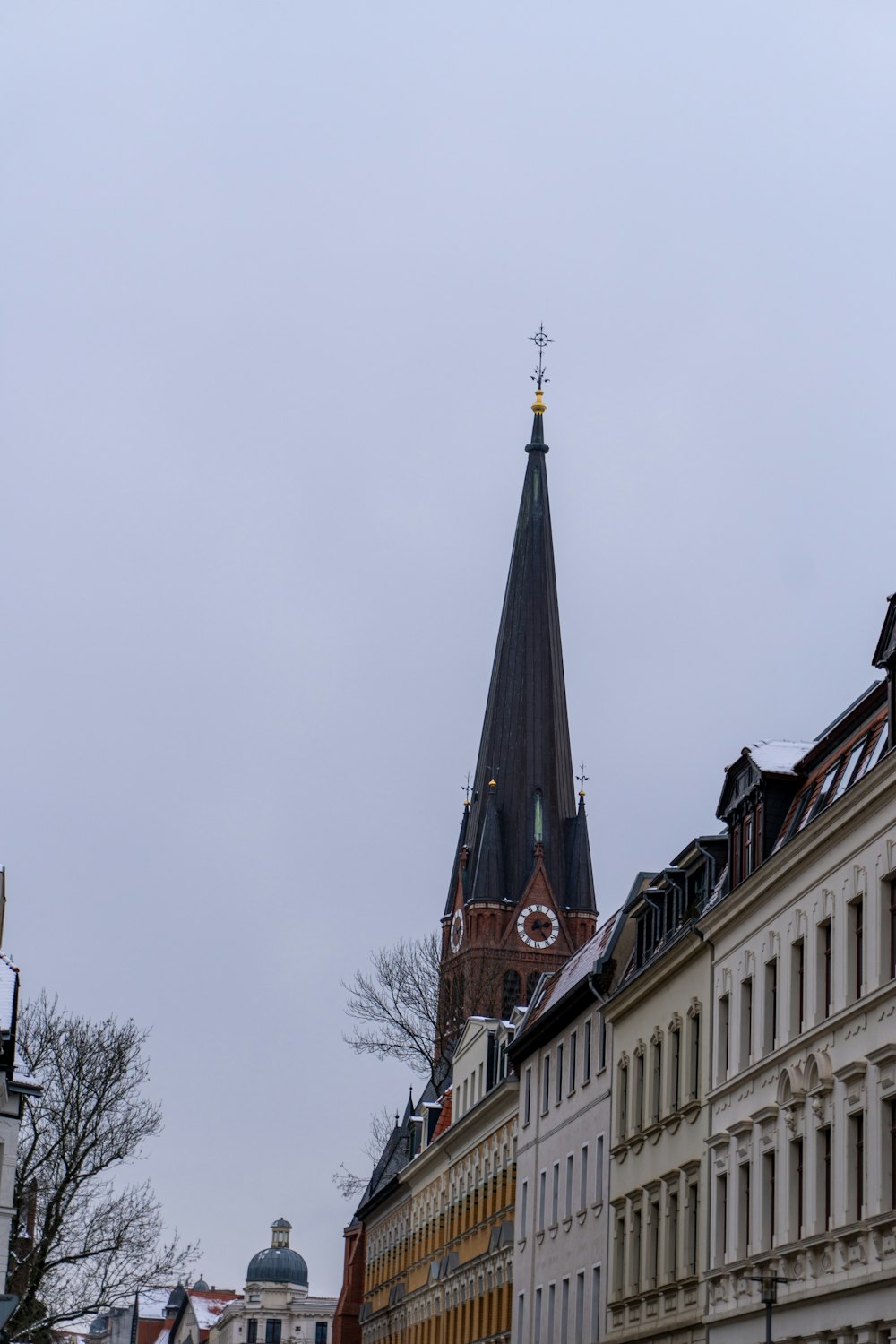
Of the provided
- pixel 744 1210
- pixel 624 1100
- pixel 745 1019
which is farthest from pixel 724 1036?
pixel 624 1100

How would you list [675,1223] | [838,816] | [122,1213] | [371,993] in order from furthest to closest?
[371,993] → [122,1213] → [675,1223] → [838,816]

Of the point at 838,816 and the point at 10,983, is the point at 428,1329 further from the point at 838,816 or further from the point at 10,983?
the point at 838,816

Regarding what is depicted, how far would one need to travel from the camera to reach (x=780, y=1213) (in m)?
34.9

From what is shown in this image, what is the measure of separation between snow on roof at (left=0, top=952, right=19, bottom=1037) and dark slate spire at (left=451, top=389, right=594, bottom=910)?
9525 centimetres

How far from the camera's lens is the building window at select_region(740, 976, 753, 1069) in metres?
38.6

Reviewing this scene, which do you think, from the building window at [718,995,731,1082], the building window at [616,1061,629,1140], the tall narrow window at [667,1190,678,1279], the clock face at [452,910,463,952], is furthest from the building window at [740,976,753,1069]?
the clock face at [452,910,463,952]

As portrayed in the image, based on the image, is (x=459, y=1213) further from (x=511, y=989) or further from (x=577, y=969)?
(x=511, y=989)

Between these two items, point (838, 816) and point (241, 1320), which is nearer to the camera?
point (838, 816)

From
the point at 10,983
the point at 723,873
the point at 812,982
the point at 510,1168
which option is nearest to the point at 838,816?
the point at 812,982

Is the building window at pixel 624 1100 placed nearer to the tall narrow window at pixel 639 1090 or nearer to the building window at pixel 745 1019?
the tall narrow window at pixel 639 1090

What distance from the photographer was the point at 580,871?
148375mm

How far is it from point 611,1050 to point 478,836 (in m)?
98.4

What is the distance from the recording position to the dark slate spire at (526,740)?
149 metres

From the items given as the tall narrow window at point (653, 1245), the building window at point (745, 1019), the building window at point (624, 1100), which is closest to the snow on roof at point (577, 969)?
the building window at point (624, 1100)
